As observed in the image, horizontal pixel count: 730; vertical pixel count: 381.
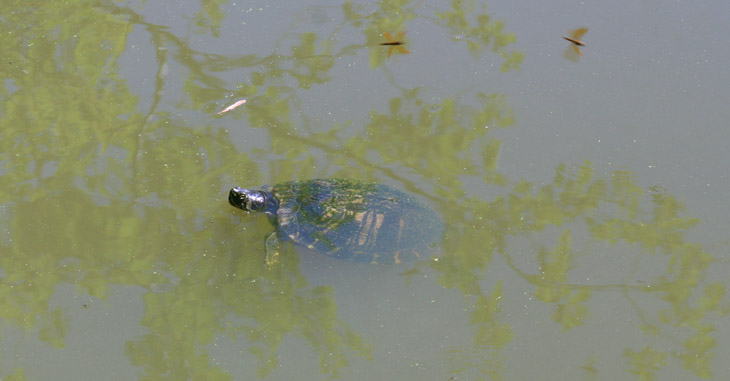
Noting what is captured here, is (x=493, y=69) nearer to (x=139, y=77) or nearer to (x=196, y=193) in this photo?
(x=196, y=193)

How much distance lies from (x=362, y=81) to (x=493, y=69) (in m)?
0.77

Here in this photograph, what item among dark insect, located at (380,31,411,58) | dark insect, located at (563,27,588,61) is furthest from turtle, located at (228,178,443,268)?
dark insect, located at (563,27,588,61)

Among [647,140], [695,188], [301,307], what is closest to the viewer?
[301,307]

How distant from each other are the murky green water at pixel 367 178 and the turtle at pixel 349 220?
0.09 meters

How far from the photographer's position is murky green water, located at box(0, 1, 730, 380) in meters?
2.70

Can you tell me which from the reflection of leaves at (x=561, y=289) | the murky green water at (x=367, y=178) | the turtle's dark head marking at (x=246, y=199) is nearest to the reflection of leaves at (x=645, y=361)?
the murky green water at (x=367, y=178)

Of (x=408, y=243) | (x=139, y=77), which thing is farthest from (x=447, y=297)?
(x=139, y=77)

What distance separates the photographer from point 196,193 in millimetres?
3109

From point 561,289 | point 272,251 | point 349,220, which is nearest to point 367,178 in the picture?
point 349,220

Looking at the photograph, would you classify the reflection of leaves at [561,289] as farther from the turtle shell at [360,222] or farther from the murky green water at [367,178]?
the turtle shell at [360,222]

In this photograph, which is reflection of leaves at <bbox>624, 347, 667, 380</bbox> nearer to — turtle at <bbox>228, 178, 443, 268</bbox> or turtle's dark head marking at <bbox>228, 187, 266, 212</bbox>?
turtle at <bbox>228, 178, 443, 268</bbox>

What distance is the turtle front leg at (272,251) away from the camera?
2896mm

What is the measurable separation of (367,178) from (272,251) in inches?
24.0

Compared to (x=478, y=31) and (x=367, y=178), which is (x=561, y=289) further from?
(x=478, y=31)
